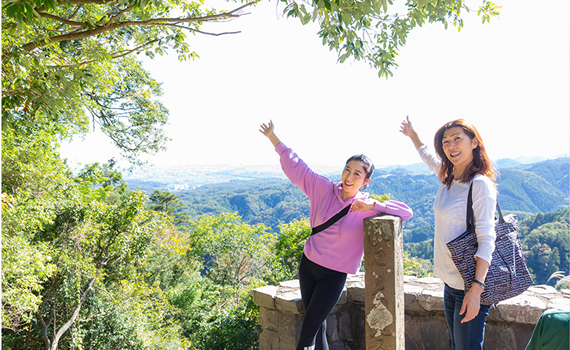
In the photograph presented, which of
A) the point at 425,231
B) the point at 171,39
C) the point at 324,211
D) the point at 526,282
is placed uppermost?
the point at 171,39

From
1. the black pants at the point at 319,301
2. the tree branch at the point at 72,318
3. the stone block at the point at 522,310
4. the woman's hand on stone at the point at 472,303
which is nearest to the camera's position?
the woman's hand on stone at the point at 472,303

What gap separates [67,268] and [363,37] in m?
6.54

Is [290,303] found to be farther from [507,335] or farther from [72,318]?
[72,318]

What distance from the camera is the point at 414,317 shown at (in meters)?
2.51

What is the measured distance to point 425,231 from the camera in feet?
121

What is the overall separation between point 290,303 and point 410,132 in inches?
57.5

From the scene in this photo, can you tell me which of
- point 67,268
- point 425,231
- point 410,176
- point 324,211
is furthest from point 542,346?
point 410,176

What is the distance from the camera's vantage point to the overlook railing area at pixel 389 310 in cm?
158

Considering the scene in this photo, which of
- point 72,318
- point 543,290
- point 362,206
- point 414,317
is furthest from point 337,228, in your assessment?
point 72,318

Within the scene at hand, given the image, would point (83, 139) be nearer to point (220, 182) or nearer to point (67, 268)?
point (67, 268)

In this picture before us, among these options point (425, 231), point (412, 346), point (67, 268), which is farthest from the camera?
point (425, 231)

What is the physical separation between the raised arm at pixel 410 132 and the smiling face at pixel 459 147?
23.5 inches

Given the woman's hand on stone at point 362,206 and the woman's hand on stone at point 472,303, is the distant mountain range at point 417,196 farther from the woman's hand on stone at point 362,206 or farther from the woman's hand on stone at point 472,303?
the woman's hand on stone at point 472,303

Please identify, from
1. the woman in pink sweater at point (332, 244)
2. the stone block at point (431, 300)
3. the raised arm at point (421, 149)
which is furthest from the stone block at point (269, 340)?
the raised arm at point (421, 149)
